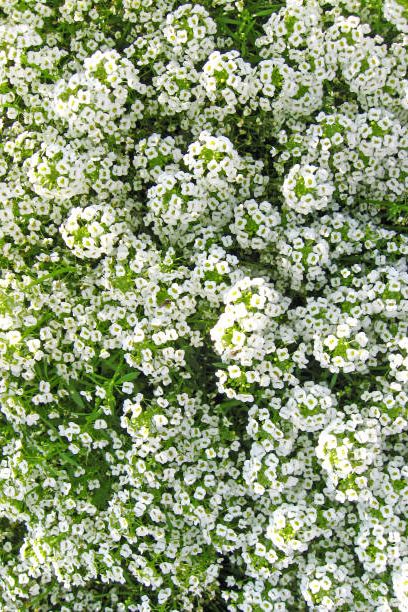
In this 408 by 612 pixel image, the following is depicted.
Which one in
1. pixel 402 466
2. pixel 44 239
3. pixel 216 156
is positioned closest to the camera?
pixel 216 156

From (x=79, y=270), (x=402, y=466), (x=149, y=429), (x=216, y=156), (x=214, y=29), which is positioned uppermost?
(x=214, y=29)

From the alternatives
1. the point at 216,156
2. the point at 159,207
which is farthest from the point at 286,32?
the point at 159,207

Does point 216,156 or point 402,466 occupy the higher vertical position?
point 216,156

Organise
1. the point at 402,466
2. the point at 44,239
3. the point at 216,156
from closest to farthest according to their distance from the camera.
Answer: the point at 216,156 → the point at 402,466 → the point at 44,239

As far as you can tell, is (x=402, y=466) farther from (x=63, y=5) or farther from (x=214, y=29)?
(x=63, y=5)

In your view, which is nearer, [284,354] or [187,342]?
[284,354]

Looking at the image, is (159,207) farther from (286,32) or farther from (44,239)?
(286,32)

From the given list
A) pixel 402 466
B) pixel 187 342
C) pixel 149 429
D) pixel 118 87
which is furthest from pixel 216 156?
pixel 402 466
